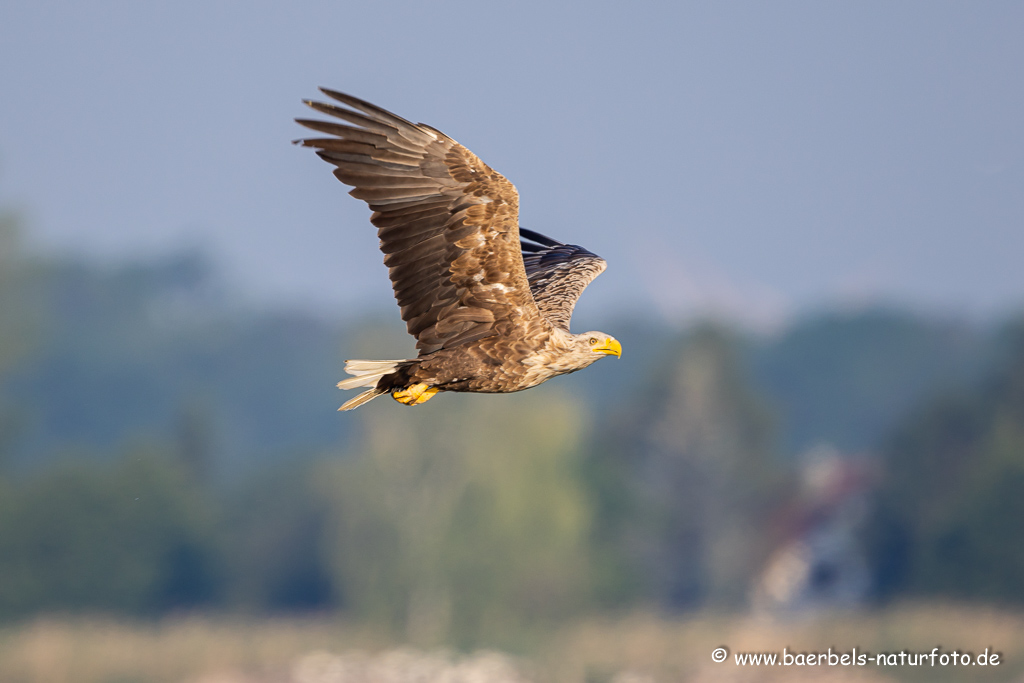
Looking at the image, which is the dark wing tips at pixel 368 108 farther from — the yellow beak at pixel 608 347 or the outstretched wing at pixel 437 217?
the yellow beak at pixel 608 347

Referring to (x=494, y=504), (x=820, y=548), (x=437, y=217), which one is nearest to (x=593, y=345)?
(x=437, y=217)

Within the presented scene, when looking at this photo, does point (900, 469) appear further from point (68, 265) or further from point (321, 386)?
point (68, 265)

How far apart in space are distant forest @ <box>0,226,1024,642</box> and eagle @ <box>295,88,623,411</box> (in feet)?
69.7

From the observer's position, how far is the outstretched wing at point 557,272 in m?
10.7

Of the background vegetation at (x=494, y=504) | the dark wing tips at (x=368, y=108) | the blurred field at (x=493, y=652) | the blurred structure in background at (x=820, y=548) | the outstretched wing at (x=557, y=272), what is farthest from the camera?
the blurred structure in background at (x=820, y=548)

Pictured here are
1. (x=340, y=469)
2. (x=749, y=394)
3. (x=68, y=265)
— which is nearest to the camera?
(x=340, y=469)

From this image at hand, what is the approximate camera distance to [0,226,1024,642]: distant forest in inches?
1261

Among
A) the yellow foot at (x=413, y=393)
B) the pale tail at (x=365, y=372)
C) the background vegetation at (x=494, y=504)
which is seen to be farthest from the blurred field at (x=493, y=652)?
the pale tail at (x=365, y=372)

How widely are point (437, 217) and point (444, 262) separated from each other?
1.03 ft

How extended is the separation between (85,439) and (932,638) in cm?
2903

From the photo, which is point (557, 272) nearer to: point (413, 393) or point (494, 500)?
point (413, 393)

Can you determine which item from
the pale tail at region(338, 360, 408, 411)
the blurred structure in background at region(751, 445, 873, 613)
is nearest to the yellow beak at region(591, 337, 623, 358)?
the pale tail at region(338, 360, 408, 411)

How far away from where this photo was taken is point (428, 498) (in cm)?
3328

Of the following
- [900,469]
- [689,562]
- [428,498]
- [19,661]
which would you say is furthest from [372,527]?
[900,469]
